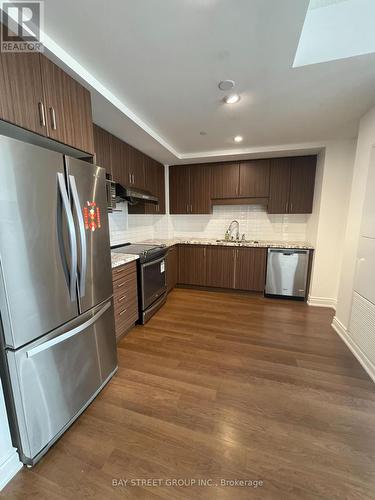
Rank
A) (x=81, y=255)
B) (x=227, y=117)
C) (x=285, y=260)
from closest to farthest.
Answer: (x=81, y=255)
(x=227, y=117)
(x=285, y=260)

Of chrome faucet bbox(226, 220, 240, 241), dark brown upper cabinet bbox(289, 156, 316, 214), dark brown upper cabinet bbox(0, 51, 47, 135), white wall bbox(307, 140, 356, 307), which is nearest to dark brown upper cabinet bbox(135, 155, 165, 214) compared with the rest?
chrome faucet bbox(226, 220, 240, 241)

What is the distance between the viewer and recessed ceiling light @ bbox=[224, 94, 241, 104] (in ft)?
6.24

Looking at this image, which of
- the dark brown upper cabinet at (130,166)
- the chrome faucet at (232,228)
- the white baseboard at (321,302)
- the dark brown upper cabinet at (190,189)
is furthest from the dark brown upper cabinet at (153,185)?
the white baseboard at (321,302)

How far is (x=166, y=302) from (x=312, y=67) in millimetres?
3254

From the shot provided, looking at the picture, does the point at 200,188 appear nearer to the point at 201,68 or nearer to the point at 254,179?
the point at 254,179

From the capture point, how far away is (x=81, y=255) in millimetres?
1373

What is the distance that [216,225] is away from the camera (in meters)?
4.34

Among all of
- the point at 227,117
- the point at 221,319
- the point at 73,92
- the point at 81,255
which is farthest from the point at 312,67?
the point at 221,319

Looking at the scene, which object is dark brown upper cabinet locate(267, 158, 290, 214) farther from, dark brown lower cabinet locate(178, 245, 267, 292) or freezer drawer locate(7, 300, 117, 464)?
freezer drawer locate(7, 300, 117, 464)

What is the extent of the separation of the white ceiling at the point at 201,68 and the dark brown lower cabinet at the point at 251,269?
6.09 ft

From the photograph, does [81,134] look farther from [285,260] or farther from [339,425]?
[285,260]

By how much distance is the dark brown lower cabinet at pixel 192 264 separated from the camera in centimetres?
397

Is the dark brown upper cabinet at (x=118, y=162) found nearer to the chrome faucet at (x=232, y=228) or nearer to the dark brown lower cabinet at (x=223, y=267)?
the dark brown lower cabinet at (x=223, y=267)

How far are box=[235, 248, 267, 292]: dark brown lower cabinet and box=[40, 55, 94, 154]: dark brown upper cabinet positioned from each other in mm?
2853
